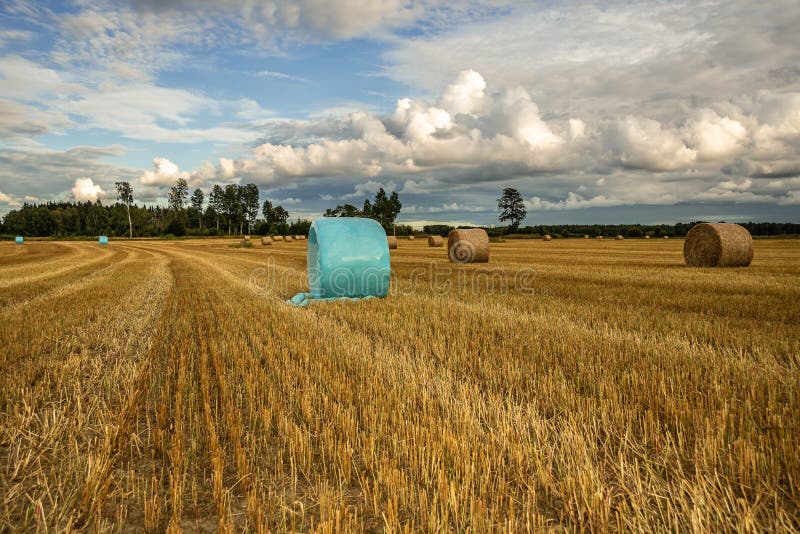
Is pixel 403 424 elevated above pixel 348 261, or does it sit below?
below

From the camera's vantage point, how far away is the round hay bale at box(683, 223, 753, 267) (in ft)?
55.2

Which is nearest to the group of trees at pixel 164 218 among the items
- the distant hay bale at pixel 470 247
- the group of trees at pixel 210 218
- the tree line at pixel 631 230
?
the group of trees at pixel 210 218

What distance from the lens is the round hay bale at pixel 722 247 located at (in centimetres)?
1681

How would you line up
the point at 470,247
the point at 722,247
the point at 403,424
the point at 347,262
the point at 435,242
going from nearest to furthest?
the point at 403,424 → the point at 347,262 → the point at 722,247 → the point at 470,247 → the point at 435,242

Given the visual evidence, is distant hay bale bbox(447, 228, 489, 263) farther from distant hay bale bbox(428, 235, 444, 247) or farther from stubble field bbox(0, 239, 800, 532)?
distant hay bale bbox(428, 235, 444, 247)

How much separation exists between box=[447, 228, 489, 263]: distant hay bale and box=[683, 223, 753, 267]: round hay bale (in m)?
8.30

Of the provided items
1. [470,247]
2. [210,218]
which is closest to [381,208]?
[210,218]

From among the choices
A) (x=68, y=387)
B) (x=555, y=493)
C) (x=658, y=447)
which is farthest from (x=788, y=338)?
(x=68, y=387)

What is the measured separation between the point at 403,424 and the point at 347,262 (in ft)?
21.1

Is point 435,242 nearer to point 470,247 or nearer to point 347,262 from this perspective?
point 470,247

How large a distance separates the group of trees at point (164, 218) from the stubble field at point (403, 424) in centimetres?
9751

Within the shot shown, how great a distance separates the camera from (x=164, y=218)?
5113 inches

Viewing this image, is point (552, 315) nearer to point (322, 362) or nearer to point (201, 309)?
point (322, 362)

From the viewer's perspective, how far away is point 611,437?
3.22m
